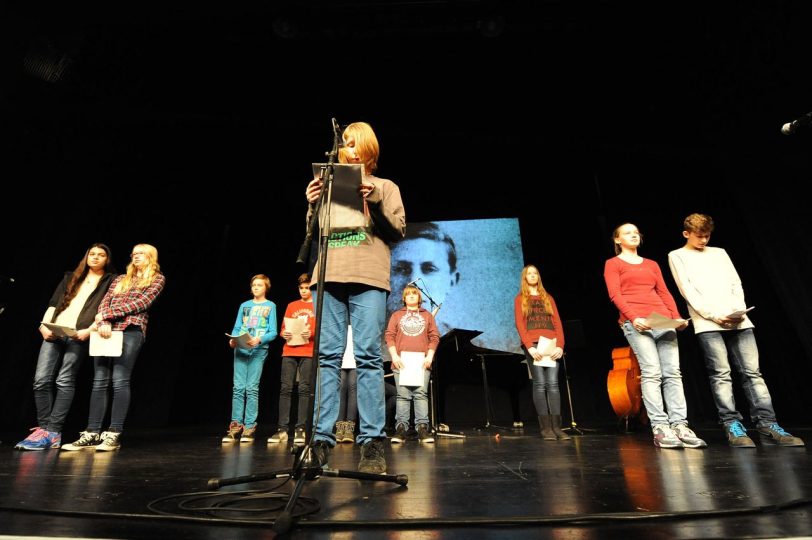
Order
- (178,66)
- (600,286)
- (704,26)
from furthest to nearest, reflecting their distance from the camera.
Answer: (600,286)
(178,66)
(704,26)

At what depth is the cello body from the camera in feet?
13.3

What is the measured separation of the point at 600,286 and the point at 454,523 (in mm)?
5389

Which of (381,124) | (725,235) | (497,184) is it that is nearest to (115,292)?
(381,124)

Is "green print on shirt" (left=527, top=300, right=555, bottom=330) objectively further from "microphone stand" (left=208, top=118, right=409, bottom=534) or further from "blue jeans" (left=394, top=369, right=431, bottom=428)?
"microphone stand" (left=208, top=118, right=409, bottom=534)

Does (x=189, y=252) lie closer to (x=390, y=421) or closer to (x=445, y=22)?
(x=390, y=421)

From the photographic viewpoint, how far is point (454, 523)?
1.02 meters

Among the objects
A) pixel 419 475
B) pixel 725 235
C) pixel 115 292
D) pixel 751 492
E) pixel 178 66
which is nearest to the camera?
pixel 751 492

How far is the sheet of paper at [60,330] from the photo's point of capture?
2.96 metres

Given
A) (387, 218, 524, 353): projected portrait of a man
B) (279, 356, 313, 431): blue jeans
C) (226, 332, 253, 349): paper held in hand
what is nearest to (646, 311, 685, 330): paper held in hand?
(279, 356, 313, 431): blue jeans

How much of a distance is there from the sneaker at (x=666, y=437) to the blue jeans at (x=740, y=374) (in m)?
0.37

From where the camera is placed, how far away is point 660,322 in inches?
107

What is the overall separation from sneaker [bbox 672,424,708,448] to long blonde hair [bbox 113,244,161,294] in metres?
3.40

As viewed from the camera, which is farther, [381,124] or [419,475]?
[381,124]

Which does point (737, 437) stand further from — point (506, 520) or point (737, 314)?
point (506, 520)
